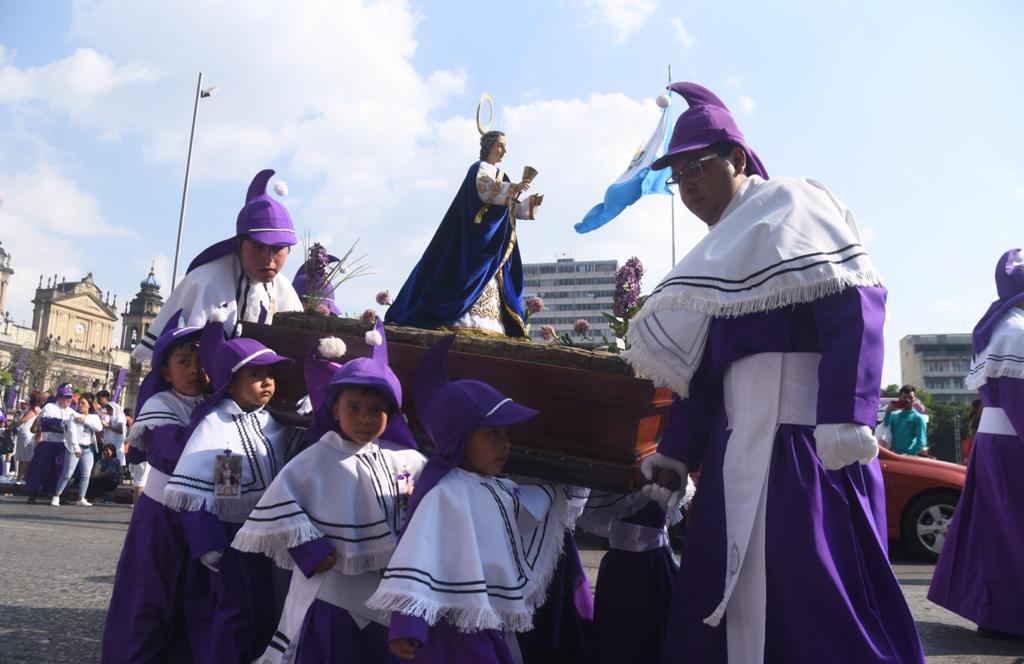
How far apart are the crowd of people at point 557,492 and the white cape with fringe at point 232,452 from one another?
11mm

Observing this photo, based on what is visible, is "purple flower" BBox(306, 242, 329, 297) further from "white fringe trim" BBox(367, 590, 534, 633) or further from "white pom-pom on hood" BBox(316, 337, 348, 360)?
"white fringe trim" BBox(367, 590, 534, 633)

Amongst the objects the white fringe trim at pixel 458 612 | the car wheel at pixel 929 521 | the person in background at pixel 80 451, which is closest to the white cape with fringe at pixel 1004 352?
the car wheel at pixel 929 521

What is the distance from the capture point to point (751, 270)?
251 cm

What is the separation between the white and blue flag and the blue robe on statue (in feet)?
3.28

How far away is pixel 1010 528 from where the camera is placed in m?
4.58

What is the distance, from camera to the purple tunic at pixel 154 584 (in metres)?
3.42

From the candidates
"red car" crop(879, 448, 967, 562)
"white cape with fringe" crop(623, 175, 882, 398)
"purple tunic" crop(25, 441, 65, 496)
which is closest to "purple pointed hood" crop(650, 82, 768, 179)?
"white cape with fringe" crop(623, 175, 882, 398)

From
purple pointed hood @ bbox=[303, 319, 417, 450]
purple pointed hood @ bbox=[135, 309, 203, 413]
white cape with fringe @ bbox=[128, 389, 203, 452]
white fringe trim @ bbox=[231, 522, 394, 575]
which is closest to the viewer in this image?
white fringe trim @ bbox=[231, 522, 394, 575]

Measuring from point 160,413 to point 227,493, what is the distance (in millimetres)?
584

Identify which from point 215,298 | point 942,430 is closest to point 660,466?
point 215,298

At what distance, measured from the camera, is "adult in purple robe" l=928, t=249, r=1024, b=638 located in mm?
4465

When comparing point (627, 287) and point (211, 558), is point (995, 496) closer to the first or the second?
point (627, 287)

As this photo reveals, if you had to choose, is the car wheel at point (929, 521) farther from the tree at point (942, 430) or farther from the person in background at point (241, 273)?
the tree at point (942, 430)

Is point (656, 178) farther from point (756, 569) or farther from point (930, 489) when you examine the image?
point (930, 489)
